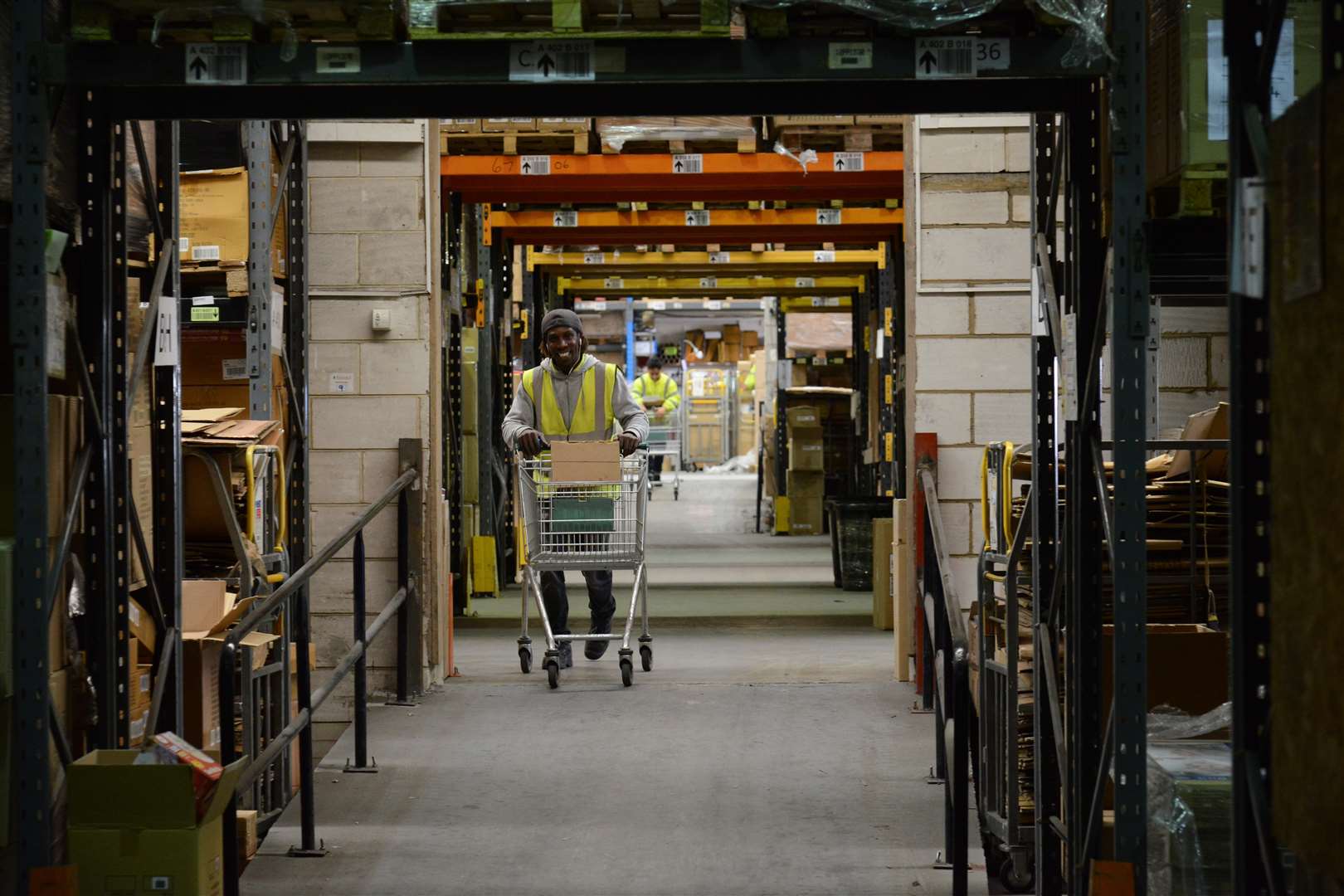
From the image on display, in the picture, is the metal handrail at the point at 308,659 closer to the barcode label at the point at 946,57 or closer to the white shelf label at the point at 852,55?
the white shelf label at the point at 852,55

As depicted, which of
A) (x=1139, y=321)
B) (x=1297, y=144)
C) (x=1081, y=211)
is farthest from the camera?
(x=1081, y=211)

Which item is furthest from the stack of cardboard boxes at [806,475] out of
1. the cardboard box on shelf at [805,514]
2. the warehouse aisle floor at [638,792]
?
the warehouse aisle floor at [638,792]

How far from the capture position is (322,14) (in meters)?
4.28

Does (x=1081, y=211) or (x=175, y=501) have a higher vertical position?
(x=1081, y=211)

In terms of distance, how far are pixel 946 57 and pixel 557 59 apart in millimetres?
1098

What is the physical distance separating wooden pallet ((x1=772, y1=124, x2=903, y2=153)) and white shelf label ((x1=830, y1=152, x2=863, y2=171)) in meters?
0.04

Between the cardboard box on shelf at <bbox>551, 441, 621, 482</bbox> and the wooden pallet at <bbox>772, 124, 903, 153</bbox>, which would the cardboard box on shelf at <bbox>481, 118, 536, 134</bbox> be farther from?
the cardboard box on shelf at <bbox>551, 441, 621, 482</bbox>

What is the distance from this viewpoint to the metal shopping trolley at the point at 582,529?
29.2ft

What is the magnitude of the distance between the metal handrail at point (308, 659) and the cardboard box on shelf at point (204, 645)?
153 millimetres

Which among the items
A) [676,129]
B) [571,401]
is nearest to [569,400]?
[571,401]

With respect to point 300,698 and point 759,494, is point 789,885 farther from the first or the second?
point 759,494

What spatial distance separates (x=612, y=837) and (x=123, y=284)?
9.20 ft

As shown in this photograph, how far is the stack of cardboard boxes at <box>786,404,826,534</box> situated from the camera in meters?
18.8

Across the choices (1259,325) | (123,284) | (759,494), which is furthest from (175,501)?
(759,494)
